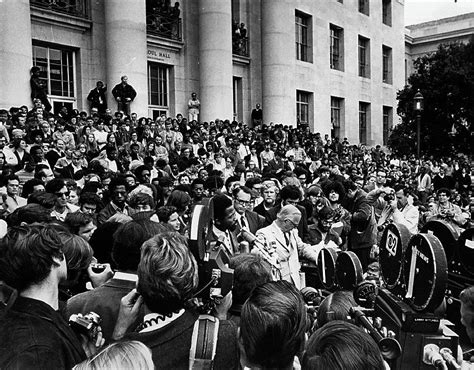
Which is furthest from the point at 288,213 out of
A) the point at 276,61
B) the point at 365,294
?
the point at 276,61

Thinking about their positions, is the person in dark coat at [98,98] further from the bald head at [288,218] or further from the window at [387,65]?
the window at [387,65]

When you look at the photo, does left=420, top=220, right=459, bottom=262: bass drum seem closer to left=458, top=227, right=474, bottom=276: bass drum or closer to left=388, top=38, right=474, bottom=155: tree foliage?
left=458, top=227, right=474, bottom=276: bass drum

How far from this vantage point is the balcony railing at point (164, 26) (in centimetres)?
2344

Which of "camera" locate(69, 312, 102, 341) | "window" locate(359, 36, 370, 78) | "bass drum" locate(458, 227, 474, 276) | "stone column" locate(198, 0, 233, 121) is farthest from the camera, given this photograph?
"window" locate(359, 36, 370, 78)

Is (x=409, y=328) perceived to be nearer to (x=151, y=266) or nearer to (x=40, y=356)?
(x=151, y=266)

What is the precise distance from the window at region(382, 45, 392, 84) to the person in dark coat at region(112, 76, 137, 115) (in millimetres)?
26454

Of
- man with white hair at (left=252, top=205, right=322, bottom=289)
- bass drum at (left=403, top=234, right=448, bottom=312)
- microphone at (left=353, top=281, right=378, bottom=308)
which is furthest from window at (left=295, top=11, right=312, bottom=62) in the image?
bass drum at (left=403, top=234, right=448, bottom=312)

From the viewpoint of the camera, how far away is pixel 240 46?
2789cm

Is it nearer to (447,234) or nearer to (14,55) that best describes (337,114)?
(14,55)

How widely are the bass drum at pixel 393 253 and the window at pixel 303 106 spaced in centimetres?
2883

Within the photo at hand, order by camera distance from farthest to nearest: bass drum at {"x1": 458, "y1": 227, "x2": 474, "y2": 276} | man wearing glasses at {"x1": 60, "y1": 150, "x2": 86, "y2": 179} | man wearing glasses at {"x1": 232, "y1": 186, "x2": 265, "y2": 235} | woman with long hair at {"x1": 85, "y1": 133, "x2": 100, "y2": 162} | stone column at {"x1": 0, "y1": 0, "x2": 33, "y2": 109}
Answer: stone column at {"x1": 0, "y1": 0, "x2": 33, "y2": 109}
woman with long hair at {"x1": 85, "y1": 133, "x2": 100, "y2": 162}
man wearing glasses at {"x1": 60, "y1": 150, "x2": 86, "y2": 179}
man wearing glasses at {"x1": 232, "y1": 186, "x2": 265, "y2": 235}
bass drum at {"x1": 458, "y1": 227, "x2": 474, "y2": 276}

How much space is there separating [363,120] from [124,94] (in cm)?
2294

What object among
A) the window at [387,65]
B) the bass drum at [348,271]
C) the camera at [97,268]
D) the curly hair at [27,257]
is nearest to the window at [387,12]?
the window at [387,65]

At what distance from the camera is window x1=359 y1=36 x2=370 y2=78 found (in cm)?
3766
